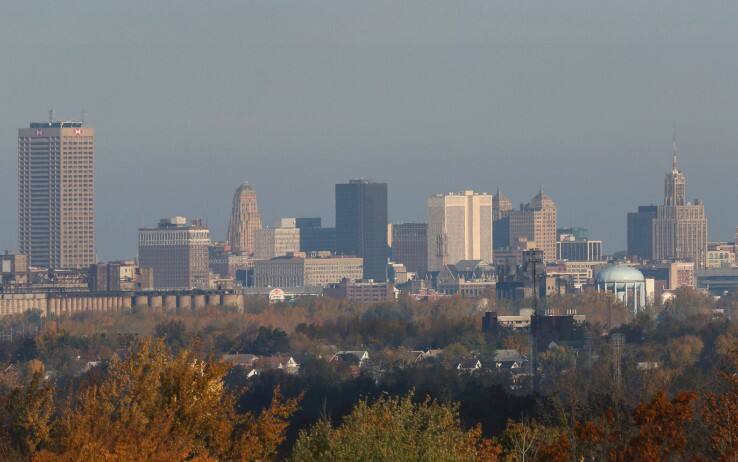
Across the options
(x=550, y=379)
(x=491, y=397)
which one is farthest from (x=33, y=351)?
(x=491, y=397)

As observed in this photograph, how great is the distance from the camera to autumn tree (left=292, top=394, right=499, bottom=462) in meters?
33.2

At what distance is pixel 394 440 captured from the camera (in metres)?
34.2

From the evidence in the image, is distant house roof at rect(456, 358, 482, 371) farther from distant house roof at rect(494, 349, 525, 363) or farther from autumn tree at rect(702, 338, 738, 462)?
autumn tree at rect(702, 338, 738, 462)

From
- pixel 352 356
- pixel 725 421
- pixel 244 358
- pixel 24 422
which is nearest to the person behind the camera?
pixel 725 421

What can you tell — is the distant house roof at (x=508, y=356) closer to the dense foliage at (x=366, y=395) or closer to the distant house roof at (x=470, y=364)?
the dense foliage at (x=366, y=395)

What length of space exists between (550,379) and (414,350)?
3924cm

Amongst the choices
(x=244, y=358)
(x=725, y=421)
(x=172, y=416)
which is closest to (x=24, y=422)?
(x=172, y=416)

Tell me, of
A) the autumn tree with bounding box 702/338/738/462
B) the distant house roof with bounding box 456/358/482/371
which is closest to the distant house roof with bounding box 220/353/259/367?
the distant house roof with bounding box 456/358/482/371

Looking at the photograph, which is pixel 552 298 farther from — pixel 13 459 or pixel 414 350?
pixel 13 459

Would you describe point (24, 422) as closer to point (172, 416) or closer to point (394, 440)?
point (172, 416)

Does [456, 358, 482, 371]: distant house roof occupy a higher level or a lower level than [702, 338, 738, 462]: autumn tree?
lower

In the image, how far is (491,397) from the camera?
6241 centimetres

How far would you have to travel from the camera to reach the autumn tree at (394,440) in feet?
109

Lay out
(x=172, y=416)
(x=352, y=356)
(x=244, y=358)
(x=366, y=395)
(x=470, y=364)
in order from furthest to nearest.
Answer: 1. (x=352, y=356)
2. (x=244, y=358)
3. (x=470, y=364)
4. (x=366, y=395)
5. (x=172, y=416)
